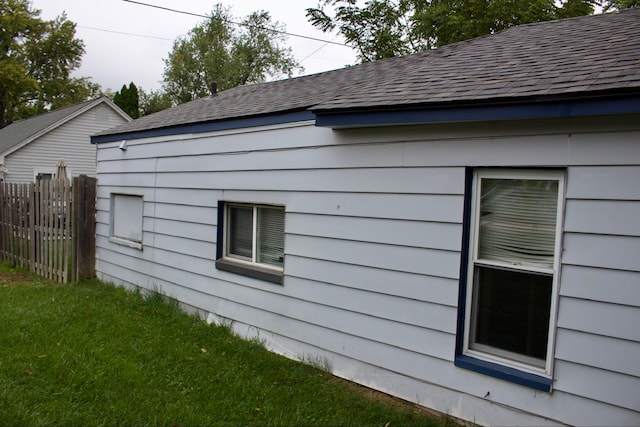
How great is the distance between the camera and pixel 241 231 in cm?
638

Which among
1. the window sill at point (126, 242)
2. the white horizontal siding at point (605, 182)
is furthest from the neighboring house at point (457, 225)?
the window sill at point (126, 242)

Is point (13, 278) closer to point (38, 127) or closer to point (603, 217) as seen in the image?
point (603, 217)

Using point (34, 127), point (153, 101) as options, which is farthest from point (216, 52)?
point (34, 127)

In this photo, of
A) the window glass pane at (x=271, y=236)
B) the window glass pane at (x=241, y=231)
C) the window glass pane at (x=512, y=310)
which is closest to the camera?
the window glass pane at (x=512, y=310)

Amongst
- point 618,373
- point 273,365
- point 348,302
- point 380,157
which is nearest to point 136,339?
point 273,365

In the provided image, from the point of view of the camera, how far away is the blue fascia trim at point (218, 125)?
5.38 metres

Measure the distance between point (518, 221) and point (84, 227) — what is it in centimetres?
830

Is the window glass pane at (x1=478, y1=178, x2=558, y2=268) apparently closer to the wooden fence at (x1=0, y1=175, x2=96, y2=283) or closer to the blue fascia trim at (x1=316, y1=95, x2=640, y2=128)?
the blue fascia trim at (x1=316, y1=95, x2=640, y2=128)

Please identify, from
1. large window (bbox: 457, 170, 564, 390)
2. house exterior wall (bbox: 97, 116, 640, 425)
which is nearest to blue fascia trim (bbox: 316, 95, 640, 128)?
house exterior wall (bbox: 97, 116, 640, 425)

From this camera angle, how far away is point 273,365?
16.6 ft

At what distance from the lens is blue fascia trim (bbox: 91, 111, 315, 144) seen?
538cm

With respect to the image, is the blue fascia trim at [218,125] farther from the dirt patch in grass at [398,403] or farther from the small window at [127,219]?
the dirt patch in grass at [398,403]

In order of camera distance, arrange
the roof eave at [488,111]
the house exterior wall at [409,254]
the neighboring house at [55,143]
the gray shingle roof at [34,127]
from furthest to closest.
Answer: the gray shingle roof at [34,127] → the neighboring house at [55,143] → the house exterior wall at [409,254] → the roof eave at [488,111]

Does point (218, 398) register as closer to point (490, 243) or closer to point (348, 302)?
point (348, 302)
